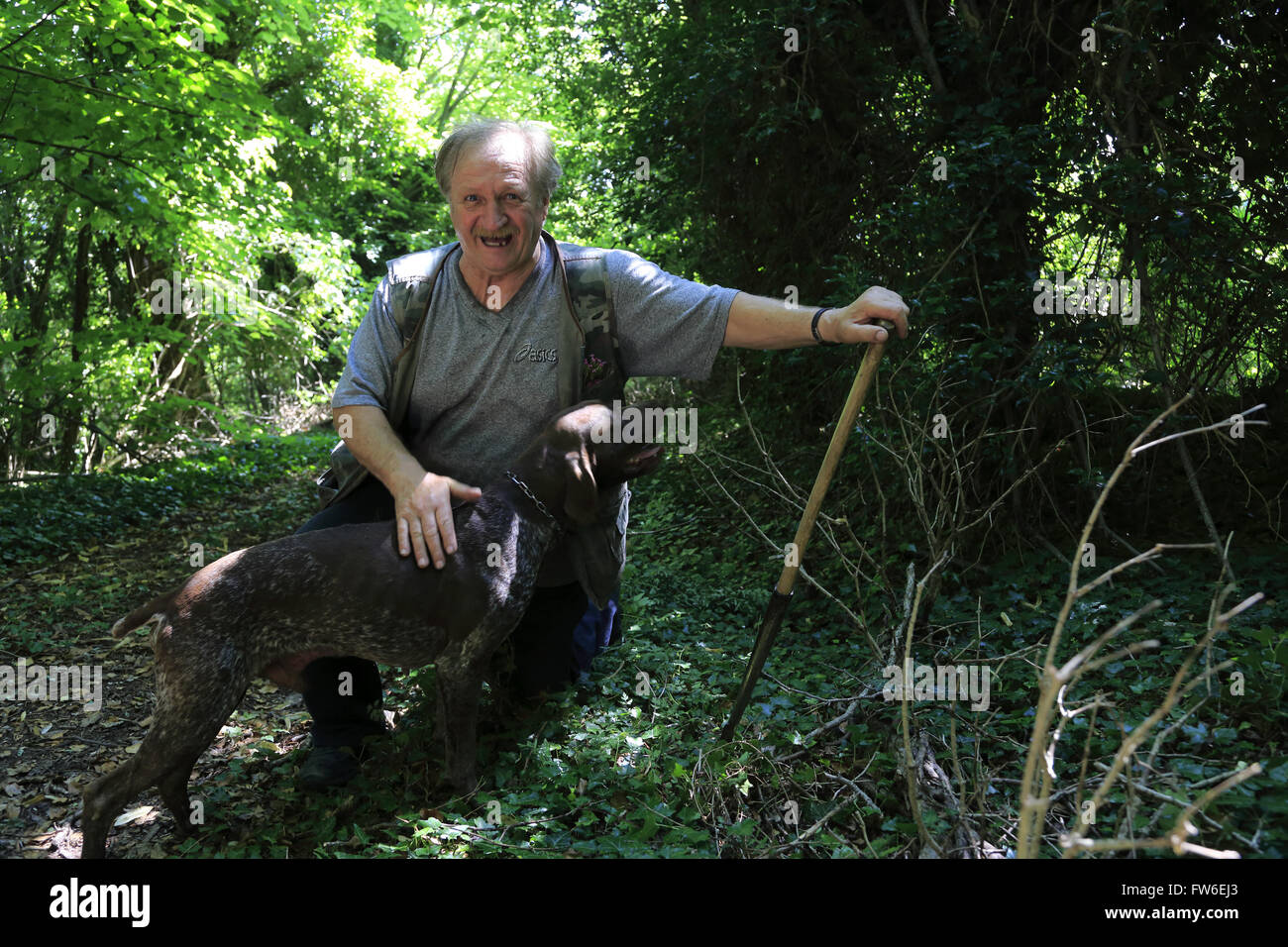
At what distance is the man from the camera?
3686 millimetres

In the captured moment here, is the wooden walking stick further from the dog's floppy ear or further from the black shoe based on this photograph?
the black shoe

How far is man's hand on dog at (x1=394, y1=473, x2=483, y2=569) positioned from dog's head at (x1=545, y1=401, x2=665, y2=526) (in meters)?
0.46

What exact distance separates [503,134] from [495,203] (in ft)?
1.06

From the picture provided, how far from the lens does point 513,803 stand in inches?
132

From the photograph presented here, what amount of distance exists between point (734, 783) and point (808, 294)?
4328 millimetres

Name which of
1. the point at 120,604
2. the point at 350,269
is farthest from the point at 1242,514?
the point at 350,269

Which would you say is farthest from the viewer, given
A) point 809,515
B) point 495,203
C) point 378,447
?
point 495,203

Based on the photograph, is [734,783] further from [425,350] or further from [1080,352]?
[1080,352]

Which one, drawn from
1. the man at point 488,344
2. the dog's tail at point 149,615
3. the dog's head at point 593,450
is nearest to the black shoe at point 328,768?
the man at point 488,344

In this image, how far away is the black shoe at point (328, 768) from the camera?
361cm

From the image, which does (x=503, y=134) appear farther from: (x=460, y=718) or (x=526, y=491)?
(x=460, y=718)

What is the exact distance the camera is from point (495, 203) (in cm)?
367

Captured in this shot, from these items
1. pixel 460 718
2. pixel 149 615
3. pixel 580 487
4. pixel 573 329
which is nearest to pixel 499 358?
pixel 573 329

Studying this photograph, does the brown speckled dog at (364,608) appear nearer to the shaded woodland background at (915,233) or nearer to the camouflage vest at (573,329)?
the camouflage vest at (573,329)
